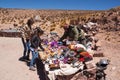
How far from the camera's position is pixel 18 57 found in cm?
1479

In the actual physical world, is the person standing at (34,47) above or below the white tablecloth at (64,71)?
above

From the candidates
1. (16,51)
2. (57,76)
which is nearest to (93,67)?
(57,76)

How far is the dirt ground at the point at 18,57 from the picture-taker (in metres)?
11.3

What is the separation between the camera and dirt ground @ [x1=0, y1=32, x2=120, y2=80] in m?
11.3

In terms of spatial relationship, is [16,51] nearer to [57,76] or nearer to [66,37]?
[66,37]

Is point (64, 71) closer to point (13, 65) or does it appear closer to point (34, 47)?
point (34, 47)

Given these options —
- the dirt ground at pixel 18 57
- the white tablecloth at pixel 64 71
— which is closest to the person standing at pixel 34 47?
the dirt ground at pixel 18 57

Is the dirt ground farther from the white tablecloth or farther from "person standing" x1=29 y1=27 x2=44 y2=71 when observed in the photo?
the white tablecloth

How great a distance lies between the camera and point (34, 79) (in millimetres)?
11234

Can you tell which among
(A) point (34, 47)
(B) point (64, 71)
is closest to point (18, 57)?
(A) point (34, 47)

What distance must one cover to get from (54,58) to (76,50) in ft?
3.29

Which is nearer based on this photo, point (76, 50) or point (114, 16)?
point (76, 50)

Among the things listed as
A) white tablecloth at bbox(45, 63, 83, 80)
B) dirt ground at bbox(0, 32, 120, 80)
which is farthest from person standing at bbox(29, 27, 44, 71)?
white tablecloth at bbox(45, 63, 83, 80)

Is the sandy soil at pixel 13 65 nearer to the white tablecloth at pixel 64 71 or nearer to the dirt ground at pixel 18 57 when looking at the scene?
the dirt ground at pixel 18 57
